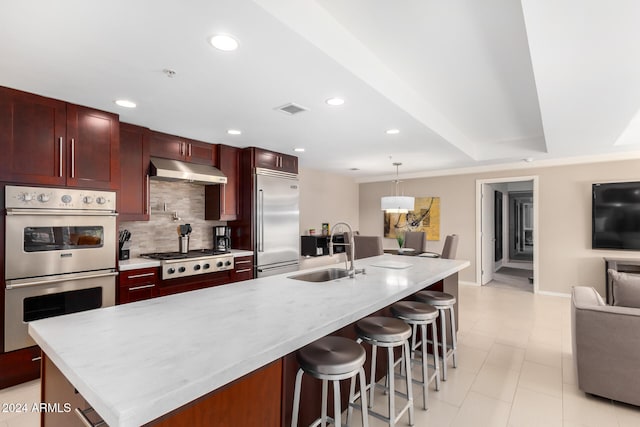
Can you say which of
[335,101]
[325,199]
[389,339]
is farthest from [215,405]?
[325,199]

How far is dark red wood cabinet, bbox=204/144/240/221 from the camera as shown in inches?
171

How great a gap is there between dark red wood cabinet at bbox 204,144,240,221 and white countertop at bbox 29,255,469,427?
2466mm

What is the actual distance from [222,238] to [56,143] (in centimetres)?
216

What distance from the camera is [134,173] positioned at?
11.3ft

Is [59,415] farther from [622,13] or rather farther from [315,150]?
[315,150]

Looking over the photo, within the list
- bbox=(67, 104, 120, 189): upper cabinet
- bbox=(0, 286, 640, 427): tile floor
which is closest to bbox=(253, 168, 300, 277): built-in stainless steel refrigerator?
bbox=(67, 104, 120, 189): upper cabinet

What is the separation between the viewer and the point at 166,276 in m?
3.38

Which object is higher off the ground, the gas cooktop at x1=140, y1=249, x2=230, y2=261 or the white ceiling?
the white ceiling

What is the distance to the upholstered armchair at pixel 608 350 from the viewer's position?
218cm

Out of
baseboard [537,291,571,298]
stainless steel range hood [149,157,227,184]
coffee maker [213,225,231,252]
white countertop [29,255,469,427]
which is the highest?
stainless steel range hood [149,157,227,184]

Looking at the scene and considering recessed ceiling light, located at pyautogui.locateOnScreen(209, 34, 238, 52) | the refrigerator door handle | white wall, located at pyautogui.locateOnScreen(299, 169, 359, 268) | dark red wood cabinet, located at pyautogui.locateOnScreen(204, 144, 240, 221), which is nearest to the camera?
recessed ceiling light, located at pyautogui.locateOnScreen(209, 34, 238, 52)

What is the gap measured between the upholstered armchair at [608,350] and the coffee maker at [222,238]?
3.82 metres

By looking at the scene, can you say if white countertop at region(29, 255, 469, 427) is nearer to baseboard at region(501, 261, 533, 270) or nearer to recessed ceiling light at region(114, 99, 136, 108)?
recessed ceiling light at region(114, 99, 136, 108)

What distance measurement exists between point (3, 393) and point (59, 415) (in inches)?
78.5
